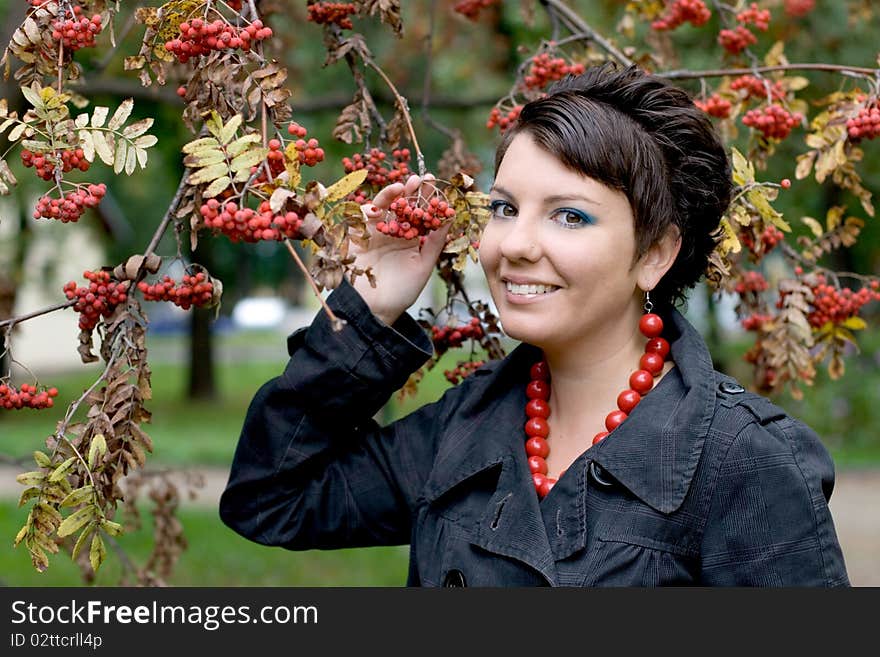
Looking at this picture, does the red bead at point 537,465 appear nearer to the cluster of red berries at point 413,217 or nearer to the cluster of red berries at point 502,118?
the cluster of red berries at point 413,217

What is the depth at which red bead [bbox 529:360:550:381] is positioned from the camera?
81.9 inches

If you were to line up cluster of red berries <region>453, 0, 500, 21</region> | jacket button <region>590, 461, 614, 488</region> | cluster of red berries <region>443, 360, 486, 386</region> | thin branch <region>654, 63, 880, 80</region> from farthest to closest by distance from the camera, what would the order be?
cluster of red berries <region>453, 0, 500, 21</region>
cluster of red berries <region>443, 360, 486, 386</region>
thin branch <region>654, 63, 880, 80</region>
jacket button <region>590, 461, 614, 488</region>

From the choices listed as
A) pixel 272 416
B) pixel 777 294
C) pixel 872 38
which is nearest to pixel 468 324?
pixel 272 416

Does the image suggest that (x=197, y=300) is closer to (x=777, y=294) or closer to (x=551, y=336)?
(x=551, y=336)

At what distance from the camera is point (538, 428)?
1.99 m

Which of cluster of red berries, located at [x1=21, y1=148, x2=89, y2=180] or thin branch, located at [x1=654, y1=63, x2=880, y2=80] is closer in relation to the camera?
cluster of red berries, located at [x1=21, y1=148, x2=89, y2=180]

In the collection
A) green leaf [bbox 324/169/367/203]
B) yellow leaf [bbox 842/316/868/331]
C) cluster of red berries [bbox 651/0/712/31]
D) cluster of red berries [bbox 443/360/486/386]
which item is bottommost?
green leaf [bbox 324/169/367/203]

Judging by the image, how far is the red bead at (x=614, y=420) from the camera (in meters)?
1.88

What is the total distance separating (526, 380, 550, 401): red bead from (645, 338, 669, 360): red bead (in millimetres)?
219

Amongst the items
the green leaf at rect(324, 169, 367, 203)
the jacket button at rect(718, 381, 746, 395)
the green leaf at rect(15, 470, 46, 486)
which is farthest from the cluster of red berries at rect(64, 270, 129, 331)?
the jacket button at rect(718, 381, 746, 395)

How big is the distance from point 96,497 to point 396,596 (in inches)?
21.2

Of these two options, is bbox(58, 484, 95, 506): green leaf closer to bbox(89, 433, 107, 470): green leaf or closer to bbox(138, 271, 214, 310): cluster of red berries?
bbox(89, 433, 107, 470): green leaf

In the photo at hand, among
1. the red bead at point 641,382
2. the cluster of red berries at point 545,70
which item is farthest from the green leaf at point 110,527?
the cluster of red berries at point 545,70

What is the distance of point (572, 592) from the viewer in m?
1.74
